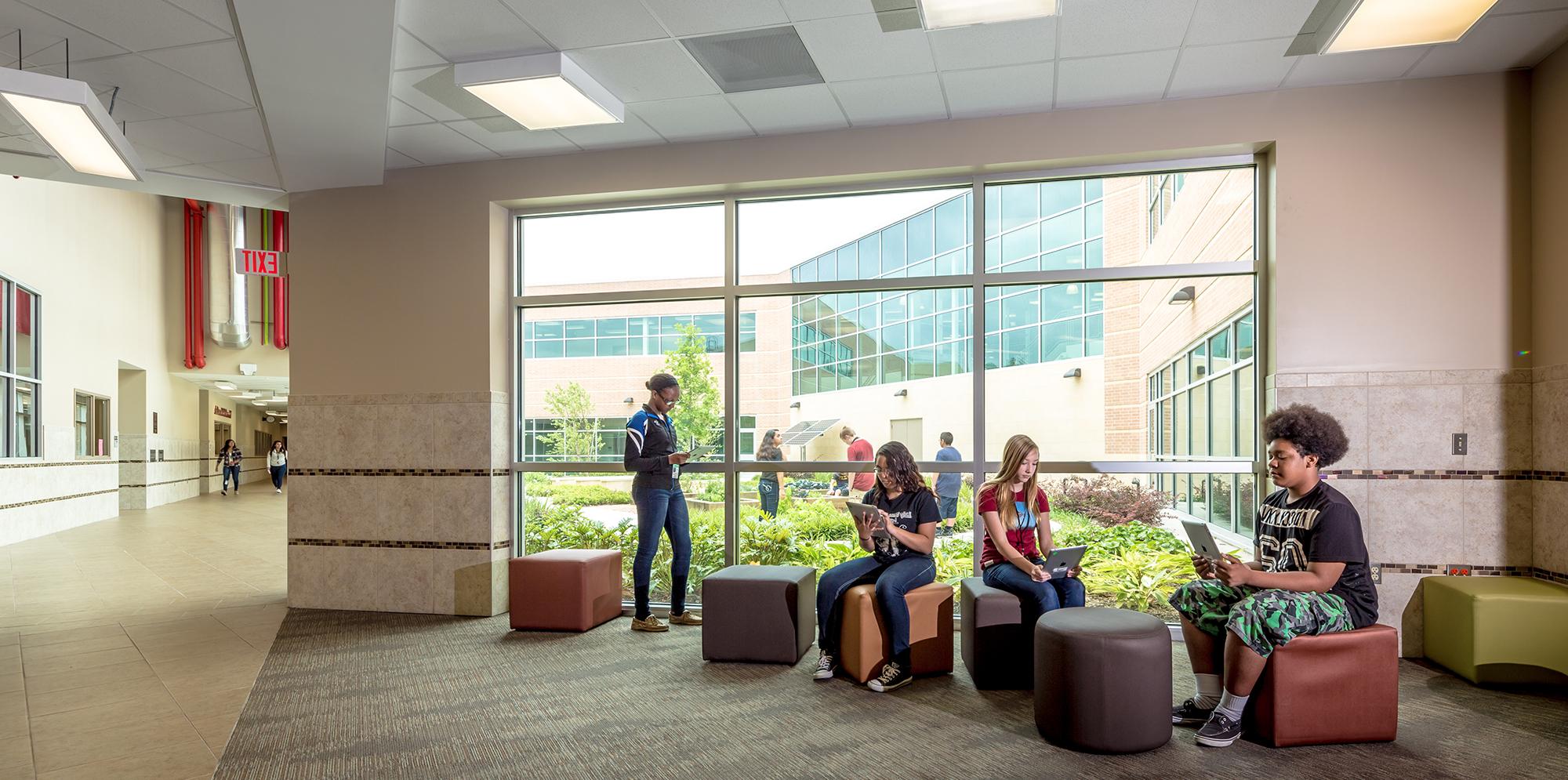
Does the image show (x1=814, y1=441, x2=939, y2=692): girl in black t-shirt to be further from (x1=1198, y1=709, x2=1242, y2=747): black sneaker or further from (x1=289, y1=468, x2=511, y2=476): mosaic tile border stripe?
(x1=289, y1=468, x2=511, y2=476): mosaic tile border stripe

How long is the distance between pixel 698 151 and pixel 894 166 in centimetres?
133

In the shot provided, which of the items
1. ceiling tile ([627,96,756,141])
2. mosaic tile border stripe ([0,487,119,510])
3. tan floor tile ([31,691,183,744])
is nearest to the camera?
tan floor tile ([31,691,183,744])

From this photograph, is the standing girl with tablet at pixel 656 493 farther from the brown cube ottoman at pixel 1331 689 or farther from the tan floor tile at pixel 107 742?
the brown cube ottoman at pixel 1331 689

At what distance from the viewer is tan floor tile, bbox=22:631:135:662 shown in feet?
17.0

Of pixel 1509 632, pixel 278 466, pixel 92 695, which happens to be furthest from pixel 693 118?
→ pixel 278 466

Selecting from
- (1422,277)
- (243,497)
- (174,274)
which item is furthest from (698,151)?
(243,497)

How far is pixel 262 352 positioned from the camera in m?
18.1

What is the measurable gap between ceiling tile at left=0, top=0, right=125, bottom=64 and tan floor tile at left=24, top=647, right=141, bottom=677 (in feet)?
10.5

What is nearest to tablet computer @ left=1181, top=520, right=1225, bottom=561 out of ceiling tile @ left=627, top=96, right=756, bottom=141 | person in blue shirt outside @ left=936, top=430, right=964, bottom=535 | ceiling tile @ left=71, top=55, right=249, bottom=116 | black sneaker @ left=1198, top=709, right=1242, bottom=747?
black sneaker @ left=1198, top=709, right=1242, bottom=747

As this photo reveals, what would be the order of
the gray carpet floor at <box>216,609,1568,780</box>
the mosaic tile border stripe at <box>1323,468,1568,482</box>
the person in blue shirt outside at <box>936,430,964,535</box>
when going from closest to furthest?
the gray carpet floor at <box>216,609,1568,780</box>
the mosaic tile border stripe at <box>1323,468,1568,482</box>
the person in blue shirt outside at <box>936,430,964,535</box>

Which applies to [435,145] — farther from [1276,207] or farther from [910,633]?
[1276,207]

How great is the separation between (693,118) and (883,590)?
10.2 ft

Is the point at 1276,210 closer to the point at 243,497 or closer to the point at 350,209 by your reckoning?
the point at 350,209

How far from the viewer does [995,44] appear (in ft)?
14.9
